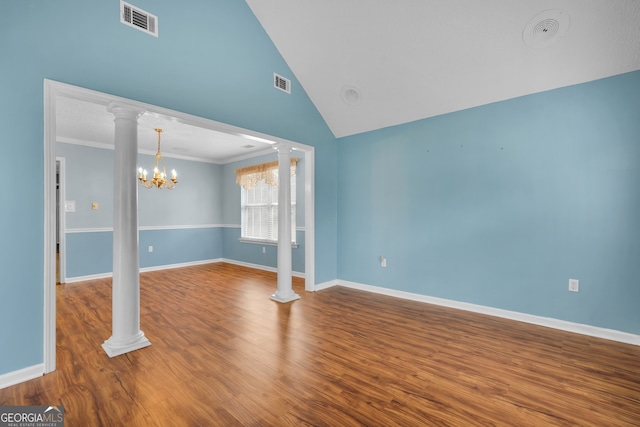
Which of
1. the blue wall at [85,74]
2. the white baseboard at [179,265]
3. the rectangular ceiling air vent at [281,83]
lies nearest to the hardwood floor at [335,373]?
the blue wall at [85,74]

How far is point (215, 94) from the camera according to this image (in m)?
3.07

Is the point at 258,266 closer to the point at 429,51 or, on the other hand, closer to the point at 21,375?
the point at 21,375

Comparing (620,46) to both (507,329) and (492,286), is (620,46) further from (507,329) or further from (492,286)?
(507,329)

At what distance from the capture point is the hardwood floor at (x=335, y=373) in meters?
1.69

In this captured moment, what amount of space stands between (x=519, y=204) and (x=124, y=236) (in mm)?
3964

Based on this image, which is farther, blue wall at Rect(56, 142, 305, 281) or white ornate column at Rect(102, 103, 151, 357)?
blue wall at Rect(56, 142, 305, 281)

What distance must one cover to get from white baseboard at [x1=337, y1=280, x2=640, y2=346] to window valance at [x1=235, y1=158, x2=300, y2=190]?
2.79 m

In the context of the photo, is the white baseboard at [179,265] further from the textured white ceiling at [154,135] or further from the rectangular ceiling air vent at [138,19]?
the rectangular ceiling air vent at [138,19]

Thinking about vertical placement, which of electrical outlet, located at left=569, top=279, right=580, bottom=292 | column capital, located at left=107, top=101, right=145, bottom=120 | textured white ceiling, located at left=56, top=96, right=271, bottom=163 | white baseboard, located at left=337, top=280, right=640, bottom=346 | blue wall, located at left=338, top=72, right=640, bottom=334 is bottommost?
white baseboard, located at left=337, top=280, right=640, bottom=346

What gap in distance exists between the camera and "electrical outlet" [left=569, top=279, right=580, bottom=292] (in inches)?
112

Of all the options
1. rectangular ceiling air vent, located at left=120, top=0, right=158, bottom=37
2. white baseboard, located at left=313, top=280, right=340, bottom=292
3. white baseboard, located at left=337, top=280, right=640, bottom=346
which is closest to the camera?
rectangular ceiling air vent, located at left=120, top=0, right=158, bottom=37

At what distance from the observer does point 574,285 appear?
9.40ft

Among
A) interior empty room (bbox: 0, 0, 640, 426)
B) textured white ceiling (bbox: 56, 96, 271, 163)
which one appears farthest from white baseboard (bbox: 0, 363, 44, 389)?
textured white ceiling (bbox: 56, 96, 271, 163)

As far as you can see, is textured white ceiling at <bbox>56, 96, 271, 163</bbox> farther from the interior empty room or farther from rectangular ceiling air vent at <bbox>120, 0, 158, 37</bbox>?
rectangular ceiling air vent at <bbox>120, 0, 158, 37</bbox>
